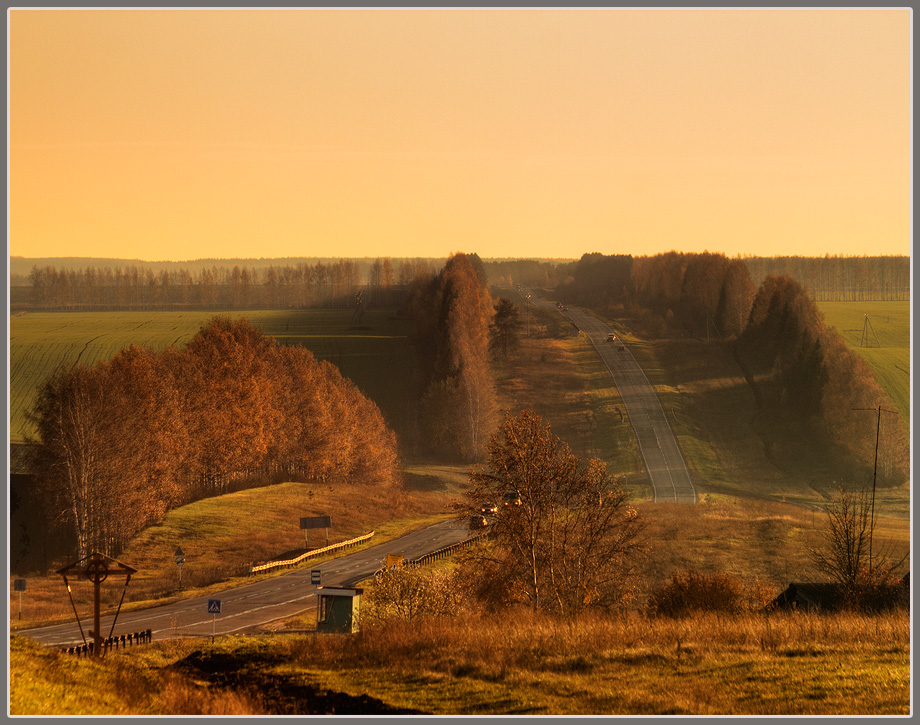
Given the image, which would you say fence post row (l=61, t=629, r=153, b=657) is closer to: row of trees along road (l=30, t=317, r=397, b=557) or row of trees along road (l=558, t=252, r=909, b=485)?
row of trees along road (l=30, t=317, r=397, b=557)

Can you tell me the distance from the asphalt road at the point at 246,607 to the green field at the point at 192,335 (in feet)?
86.6

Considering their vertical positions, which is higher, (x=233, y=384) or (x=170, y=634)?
(x=233, y=384)

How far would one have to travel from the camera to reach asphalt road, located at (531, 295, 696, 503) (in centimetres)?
8381

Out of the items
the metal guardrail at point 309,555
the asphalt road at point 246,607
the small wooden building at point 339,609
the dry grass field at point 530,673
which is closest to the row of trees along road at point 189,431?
the metal guardrail at point 309,555

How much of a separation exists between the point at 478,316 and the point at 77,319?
4935 cm

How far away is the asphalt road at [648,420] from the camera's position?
8381 cm

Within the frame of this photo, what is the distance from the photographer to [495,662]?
20.2 meters

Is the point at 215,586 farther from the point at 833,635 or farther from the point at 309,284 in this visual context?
the point at 309,284

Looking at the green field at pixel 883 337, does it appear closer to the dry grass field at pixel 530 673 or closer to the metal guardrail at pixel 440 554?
the metal guardrail at pixel 440 554

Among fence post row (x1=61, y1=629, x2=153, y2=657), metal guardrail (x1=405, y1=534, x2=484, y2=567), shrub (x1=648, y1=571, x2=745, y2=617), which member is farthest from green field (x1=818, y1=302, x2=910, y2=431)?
fence post row (x1=61, y1=629, x2=153, y2=657)

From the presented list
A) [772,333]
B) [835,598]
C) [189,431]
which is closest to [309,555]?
[189,431]

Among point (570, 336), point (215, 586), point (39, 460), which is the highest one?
point (570, 336)

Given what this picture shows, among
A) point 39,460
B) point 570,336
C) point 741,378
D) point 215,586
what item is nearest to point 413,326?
point 570,336

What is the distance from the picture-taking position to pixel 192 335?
4190 inches
